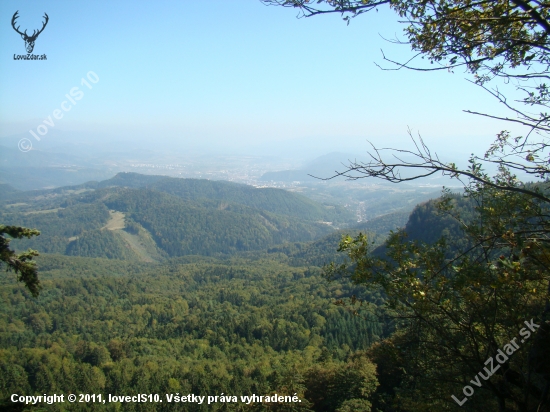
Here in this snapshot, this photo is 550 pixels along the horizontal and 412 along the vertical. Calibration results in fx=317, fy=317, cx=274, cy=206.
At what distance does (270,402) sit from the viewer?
47.4 ft


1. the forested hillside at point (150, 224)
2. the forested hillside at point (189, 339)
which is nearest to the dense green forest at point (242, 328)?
the forested hillside at point (189, 339)

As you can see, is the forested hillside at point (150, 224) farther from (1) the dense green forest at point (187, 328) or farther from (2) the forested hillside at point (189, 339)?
(2) the forested hillside at point (189, 339)

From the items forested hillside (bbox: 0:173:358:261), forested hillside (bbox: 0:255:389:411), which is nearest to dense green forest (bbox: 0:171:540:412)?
forested hillside (bbox: 0:255:389:411)

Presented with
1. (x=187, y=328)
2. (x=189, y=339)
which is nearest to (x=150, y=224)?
(x=187, y=328)

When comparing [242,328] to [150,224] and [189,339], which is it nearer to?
[189,339]

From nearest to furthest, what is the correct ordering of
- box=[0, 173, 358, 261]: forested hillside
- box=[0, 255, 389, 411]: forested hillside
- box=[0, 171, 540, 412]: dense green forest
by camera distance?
box=[0, 171, 540, 412]: dense green forest, box=[0, 255, 389, 411]: forested hillside, box=[0, 173, 358, 261]: forested hillside

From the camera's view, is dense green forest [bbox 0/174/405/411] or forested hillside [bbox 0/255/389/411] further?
forested hillside [bbox 0/255/389/411]

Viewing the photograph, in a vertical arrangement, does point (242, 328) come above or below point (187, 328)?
above

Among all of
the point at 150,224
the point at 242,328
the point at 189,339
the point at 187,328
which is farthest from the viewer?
the point at 150,224

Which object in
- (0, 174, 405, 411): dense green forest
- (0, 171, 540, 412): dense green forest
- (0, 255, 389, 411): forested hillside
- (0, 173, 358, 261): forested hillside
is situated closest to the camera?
(0, 171, 540, 412): dense green forest

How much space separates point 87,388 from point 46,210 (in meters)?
155

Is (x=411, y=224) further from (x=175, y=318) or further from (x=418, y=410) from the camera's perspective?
(x=418, y=410)

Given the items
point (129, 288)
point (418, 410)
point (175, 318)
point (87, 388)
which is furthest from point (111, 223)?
point (418, 410)

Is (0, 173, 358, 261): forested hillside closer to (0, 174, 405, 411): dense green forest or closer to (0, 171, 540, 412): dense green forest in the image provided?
(0, 174, 405, 411): dense green forest
